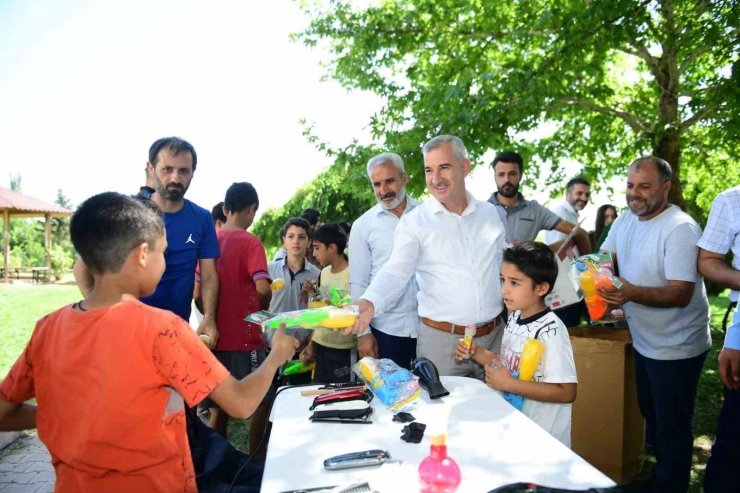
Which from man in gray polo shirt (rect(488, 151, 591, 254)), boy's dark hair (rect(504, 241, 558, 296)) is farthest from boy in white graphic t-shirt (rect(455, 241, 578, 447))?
man in gray polo shirt (rect(488, 151, 591, 254))

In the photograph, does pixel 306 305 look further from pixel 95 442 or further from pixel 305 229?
pixel 95 442

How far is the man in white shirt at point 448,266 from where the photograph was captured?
10.0ft

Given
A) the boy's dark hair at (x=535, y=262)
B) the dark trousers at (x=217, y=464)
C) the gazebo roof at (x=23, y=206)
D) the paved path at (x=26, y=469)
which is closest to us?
the dark trousers at (x=217, y=464)

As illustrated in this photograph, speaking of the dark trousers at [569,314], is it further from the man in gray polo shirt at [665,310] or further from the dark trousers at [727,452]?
the dark trousers at [727,452]

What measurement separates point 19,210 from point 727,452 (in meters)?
25.0

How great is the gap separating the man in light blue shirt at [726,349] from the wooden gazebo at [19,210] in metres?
23.7

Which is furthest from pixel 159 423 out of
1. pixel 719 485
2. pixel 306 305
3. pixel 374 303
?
pixel 306 305

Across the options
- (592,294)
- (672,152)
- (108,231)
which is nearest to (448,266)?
(592,294)

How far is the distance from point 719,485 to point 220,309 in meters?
3.27

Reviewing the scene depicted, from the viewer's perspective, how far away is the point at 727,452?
9.17ft

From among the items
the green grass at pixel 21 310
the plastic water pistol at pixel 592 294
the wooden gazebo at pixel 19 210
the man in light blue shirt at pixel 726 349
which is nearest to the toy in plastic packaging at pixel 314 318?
the plastic water pistol at pixel 592 294

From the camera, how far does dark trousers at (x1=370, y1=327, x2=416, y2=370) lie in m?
3.68

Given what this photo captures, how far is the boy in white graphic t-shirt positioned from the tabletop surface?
0.66 feet

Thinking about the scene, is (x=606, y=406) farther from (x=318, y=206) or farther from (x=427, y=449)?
(x=318, y=206)
